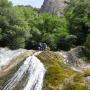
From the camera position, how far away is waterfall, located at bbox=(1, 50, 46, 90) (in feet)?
116

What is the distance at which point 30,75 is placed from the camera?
121 feet

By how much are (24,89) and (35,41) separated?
1194 inches

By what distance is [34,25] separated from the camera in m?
69.6

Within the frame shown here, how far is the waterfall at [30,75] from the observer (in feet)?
116

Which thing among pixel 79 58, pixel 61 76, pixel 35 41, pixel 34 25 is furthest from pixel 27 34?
pixel 61 76

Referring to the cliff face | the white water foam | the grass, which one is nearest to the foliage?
the white water foam

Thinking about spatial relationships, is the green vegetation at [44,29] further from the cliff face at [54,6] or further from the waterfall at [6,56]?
the cliff face at [54,6]

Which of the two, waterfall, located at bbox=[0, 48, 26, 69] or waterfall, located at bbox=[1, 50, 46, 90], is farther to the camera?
waterfall, located at bbox=[0, 48, 26, 69]

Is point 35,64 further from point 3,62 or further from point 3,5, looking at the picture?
point 3,5

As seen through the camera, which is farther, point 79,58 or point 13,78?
point 79,58

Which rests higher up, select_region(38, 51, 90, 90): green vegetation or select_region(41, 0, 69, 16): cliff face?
select_region(38, 51, 90, 90): green vegetation

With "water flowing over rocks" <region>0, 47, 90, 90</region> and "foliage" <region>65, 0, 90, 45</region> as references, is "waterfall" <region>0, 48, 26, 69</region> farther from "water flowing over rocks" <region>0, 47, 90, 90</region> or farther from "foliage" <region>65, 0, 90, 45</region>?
"foliage" <region>65, 0, 90, 45</region>

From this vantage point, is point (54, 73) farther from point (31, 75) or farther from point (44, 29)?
point (44, 29)

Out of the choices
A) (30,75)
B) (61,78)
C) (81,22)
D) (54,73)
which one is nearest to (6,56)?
(30,75)
